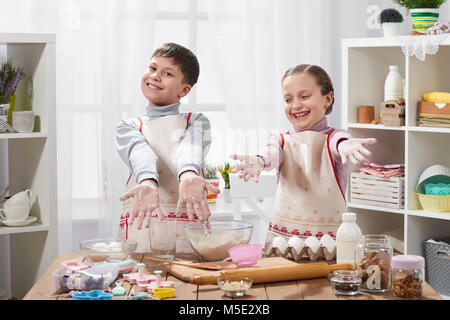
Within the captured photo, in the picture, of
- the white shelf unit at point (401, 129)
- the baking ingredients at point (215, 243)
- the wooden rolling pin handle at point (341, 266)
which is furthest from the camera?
the white shelf unit at point (401, 129)

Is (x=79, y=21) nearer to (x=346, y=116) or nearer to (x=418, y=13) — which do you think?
(x=346, y=116)


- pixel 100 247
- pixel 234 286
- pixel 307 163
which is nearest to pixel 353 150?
pixel 307 163

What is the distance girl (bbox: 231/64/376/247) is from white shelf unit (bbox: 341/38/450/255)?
0.83 meters

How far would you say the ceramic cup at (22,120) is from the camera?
→ 234 centimetres

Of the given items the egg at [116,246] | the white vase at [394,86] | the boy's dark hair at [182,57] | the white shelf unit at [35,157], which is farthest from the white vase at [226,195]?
the egg at [116,246]

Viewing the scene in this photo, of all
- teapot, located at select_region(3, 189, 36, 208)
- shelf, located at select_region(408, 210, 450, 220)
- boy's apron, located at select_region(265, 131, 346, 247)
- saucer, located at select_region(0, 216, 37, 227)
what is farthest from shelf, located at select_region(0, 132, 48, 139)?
shelf, located at select_region(408, 210, 450, 220)

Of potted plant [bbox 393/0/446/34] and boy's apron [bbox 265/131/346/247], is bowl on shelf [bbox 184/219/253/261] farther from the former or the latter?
potted plant [bbox 393/0/446/34]

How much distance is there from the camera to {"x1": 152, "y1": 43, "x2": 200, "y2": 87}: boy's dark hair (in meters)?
1.96

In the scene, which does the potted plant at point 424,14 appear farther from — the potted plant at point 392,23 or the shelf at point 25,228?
the shelf at point 25,228

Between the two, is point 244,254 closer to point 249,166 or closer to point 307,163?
point 249,166

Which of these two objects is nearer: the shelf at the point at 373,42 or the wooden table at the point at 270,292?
the wooden table at the point at 270,292

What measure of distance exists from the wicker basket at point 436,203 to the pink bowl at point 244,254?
1359 millimetres

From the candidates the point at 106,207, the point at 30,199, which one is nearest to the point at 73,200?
the point at 106,207

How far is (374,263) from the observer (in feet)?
4.48
